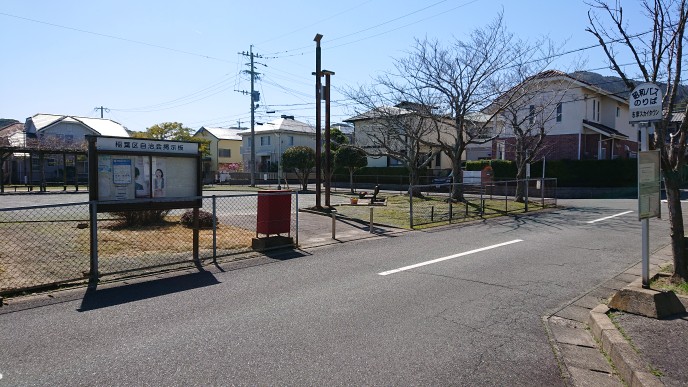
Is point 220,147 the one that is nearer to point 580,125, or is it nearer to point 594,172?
point 580,125

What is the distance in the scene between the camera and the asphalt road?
3.93m

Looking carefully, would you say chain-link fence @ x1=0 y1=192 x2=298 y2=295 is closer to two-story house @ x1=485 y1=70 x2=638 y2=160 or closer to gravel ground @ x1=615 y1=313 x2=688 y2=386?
gravel ground @ x1=615 y1=313 x2=688 y2=386

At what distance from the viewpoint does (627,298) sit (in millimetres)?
5238

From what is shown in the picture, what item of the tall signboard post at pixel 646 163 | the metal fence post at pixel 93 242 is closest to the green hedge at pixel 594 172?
the tall signboard post at pixel 646 163

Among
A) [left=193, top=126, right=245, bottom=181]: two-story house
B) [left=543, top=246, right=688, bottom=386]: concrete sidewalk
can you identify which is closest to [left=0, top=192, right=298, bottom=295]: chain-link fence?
[left=543, top=246, right=688, bottom=386]: concrete sidewalk

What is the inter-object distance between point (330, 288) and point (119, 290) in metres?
3.10

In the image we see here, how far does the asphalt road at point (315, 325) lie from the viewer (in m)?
3.93

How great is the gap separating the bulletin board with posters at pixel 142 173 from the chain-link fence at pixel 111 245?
24.5 inches

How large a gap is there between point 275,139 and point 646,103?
2142 inches

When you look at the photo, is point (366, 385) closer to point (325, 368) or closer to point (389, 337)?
point (325, 368)

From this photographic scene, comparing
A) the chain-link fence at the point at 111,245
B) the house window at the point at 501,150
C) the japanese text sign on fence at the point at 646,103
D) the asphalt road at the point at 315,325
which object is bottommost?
the asphalt road at the point at 315,325

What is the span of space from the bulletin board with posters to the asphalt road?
5.30 feet

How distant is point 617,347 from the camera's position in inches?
163

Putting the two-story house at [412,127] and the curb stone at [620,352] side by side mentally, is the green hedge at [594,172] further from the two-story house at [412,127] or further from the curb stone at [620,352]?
the curb stone at [620,352]
